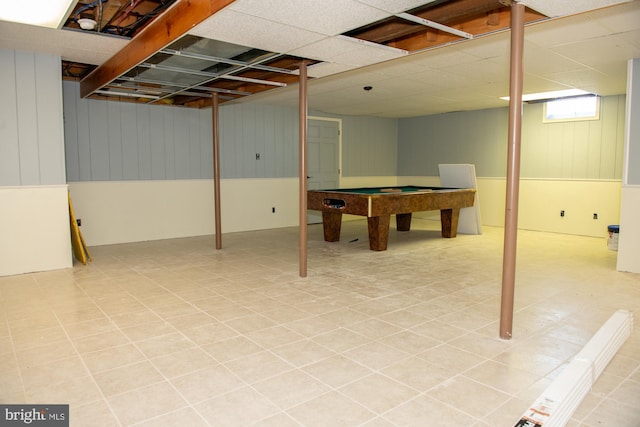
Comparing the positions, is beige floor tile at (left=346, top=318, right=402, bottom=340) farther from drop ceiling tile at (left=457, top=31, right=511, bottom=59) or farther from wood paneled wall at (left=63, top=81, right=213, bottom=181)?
wood paneled wall at (left=63, top=81, right=213, bottom=181)

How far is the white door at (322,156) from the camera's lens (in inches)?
354

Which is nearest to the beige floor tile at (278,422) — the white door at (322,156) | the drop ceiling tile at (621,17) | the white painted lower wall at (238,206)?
the drop ceiling tile at (621,17)

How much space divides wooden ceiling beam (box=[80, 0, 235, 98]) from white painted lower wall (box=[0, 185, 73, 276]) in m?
1.49

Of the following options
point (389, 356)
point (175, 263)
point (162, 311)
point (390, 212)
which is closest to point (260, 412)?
point (389, 356)

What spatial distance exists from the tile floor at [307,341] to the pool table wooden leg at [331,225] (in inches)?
60.2

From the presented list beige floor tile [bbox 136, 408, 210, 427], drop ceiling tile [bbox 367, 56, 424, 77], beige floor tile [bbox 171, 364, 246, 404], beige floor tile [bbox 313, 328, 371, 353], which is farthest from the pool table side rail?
beige floor tile [bbox 136, 408, 210, 427]

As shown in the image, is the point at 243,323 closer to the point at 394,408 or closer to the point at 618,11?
the point at 394,408

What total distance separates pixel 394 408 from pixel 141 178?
6.01m

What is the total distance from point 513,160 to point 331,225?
420cm

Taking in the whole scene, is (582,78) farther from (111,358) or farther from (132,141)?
(132,141)

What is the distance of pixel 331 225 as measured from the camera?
689 centimetres

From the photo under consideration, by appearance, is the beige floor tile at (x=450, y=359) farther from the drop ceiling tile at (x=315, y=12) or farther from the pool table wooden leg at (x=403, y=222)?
the pool table wooden leg at (x=403, y=222)

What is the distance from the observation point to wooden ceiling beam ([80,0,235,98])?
9.84 feet

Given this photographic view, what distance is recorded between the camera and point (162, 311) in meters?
3.62
